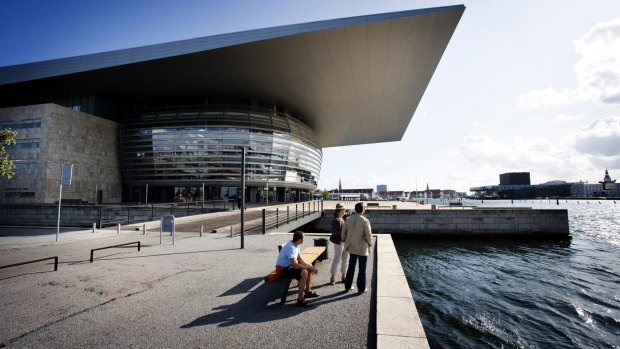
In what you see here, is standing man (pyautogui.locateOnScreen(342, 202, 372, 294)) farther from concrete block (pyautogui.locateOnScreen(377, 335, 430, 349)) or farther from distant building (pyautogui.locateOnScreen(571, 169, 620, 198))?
distant building (pyautogui.locateOnScreen(571, 169, 620, 198))

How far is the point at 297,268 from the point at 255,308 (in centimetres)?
92

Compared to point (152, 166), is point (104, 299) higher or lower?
lower

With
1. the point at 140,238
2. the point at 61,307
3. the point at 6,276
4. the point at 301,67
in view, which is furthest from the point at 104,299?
the point at 301,67

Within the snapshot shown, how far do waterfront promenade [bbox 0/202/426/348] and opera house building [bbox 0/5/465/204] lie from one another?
77.5ft

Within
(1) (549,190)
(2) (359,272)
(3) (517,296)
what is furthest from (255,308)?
(1) (549,190)

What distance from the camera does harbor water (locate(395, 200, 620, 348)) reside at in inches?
251

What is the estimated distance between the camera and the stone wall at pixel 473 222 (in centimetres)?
2252

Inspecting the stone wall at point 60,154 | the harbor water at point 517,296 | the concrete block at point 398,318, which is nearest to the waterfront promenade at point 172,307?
the concrete block at point 398,318

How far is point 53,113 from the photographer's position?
3438cm

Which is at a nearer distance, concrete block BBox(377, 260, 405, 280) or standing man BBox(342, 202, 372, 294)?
standing man BBox(342, 202, 372, 294)

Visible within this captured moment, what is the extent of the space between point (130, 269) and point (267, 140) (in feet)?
119

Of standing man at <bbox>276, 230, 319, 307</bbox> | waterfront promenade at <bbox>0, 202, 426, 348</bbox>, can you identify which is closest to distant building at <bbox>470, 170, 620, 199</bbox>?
waterfront promenade at <bbox>0, 202, 426, 348</bbox>

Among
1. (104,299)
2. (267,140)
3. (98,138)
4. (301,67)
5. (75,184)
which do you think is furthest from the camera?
(267,140)

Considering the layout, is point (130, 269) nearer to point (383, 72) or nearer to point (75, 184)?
point (383, 72)
